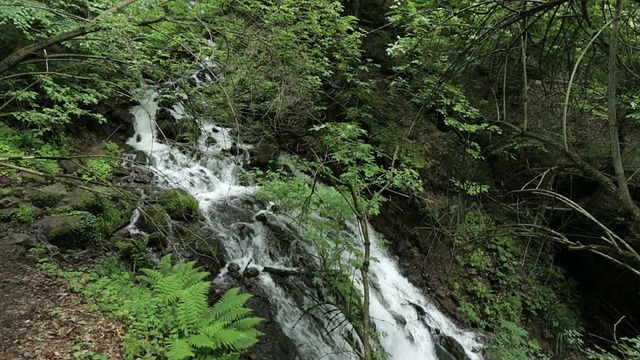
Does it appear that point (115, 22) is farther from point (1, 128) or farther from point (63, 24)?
point (1, 128)

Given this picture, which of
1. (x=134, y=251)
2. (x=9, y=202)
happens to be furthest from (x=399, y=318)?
(x=9, y=202)

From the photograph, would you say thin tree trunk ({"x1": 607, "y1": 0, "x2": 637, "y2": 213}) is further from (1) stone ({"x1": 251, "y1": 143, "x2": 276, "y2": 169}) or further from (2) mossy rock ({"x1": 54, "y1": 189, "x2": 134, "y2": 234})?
(1) stone ({"x1": 251, "y1": 143, "x2": 276, "y2": 169})

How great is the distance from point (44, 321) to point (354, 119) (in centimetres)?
641

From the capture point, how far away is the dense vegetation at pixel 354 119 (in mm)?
3882

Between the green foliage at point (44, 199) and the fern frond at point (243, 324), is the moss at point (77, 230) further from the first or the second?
the fern frond at point (243, 324)

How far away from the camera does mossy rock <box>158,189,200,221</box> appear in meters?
6.70

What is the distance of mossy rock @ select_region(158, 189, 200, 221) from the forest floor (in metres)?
2.27

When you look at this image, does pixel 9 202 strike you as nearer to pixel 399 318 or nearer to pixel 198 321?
pixel 198 321

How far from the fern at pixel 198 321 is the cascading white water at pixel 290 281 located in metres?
1.60

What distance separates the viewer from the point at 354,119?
797 centimetres

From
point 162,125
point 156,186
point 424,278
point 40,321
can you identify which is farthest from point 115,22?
point 424,278

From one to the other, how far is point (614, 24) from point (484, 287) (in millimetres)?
8709

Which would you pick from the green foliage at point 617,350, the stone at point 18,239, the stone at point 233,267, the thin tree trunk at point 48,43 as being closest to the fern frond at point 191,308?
the stone at point 233,267

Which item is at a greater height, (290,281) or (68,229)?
(290,281)
